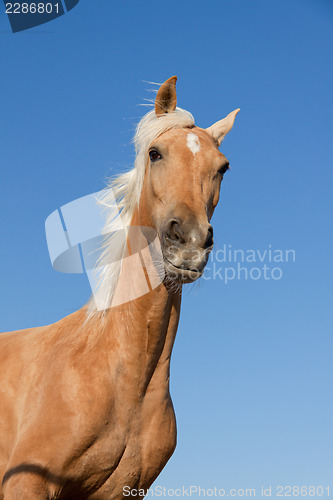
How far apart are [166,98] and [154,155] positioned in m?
0.84

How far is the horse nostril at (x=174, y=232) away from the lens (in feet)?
15.4

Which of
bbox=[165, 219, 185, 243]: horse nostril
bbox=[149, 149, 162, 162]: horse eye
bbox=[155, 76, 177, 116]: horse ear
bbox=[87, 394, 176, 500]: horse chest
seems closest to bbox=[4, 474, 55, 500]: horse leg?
bbox=[87, 394, 176, 500]: horse chest

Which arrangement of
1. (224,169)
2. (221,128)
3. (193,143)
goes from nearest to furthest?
(193,143), (224,169), (221,128)

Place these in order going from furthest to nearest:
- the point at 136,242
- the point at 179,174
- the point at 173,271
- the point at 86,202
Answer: the point at 86,202, the point at 136,242, the point at 179,174, the point at 173,271

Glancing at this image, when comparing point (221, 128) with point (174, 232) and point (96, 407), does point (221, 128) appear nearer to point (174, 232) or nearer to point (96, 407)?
point (174, 232)

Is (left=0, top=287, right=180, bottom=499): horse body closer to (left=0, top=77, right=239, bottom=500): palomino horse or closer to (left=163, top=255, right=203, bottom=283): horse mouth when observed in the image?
(left=0, top=77, right=239, bottom=500): palomino horse

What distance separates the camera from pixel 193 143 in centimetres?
534

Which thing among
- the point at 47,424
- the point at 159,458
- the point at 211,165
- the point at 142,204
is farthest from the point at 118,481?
the point at 211,165

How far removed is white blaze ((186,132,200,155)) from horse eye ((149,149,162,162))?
29cm

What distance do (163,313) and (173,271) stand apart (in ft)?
2.16

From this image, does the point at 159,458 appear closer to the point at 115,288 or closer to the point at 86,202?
the point at 115,288

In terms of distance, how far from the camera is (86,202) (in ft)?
20.7

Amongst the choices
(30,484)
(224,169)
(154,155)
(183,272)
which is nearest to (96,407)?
(30,484)

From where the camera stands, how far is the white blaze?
5.29 m
